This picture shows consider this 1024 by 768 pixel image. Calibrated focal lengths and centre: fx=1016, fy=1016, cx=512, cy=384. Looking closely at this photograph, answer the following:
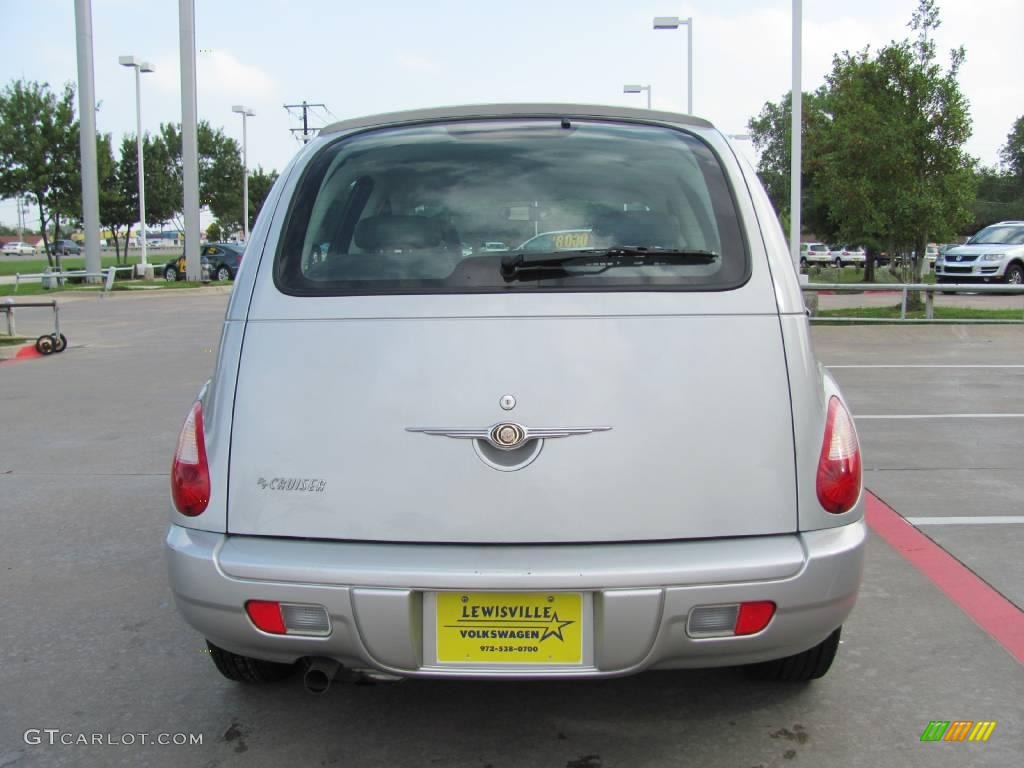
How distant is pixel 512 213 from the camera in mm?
2926

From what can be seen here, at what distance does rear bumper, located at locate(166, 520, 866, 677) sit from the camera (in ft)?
7.93

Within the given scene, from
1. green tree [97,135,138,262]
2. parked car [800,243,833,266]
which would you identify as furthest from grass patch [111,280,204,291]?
parked car [800,243,833,266]

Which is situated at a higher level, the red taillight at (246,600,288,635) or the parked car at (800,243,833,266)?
the parked car at (800,243,833,266)

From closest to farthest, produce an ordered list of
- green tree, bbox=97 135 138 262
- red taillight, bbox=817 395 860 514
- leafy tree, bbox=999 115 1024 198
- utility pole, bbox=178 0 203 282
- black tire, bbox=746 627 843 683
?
red taillight, bbox=817 395 860 514 → black tire, bbox=746 627 843 683 → utility pole, bbox=178 0 203 282 → green tree, bbox=97 135 138 262 → leafy tree, bbox=999 115 1024 198

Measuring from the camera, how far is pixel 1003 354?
12.9m

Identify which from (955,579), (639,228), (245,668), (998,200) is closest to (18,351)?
(245,668)

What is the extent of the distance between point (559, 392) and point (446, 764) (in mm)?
1124

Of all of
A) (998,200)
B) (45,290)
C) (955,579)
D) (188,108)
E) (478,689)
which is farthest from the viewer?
(998,200)

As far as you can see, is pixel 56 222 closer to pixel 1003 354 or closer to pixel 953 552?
pixel 1003 354

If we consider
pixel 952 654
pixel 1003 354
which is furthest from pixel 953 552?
pixel 1003 354

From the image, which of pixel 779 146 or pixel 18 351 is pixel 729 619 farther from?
pixel 779 146

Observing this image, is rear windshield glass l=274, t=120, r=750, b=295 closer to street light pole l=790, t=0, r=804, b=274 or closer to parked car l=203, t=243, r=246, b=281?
street light pole l=790, t=0, r=804, b=274

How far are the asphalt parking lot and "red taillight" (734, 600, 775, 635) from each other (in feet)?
1.72

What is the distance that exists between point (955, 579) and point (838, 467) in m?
2.01
